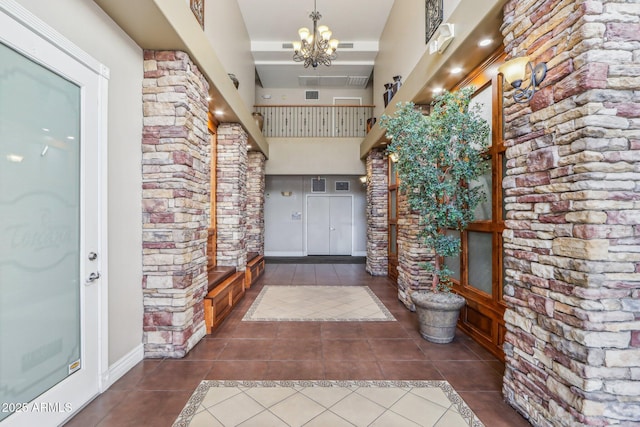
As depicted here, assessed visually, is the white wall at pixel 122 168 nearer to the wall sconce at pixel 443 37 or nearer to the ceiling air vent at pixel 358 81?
the wall sconce at pixel 443 37

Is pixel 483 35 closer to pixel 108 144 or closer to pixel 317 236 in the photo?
pixel 108 144

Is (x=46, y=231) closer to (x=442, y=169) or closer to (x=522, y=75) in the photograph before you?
(x=522, y=75)

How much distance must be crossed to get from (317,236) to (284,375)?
717cm

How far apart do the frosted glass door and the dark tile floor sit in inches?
20.7

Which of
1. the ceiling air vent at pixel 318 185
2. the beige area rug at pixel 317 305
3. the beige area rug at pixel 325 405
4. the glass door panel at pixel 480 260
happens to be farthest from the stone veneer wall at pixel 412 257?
the ceiling air vent at pixel 318 185

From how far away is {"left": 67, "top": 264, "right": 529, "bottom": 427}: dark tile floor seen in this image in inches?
82.9

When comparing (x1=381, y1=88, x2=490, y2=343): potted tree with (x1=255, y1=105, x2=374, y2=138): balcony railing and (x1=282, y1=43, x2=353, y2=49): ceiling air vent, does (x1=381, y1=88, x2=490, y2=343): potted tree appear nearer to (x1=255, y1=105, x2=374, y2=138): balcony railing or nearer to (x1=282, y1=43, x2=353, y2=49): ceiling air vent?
(x1=282, y1=43, x2=353, y2=49): ceiling air vent

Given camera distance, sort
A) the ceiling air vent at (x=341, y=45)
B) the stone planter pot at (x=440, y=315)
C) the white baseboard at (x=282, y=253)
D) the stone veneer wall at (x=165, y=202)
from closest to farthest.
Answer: the stone veneer wall at (x=165, y=202)
the stone planter pot at (x=440, y=315)
the ceiling air vent at (x=341, y=45)
the white baseboard at (x=282, y=253)

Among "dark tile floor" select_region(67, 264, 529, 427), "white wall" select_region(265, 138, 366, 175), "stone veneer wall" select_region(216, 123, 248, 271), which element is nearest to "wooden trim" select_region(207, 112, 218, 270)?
"stone veneer wall" select_region(216, 123, 248, 271)

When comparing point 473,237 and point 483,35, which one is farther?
point 473,237

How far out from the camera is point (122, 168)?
2584mm

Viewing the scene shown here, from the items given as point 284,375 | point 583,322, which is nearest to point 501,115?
point 583,322

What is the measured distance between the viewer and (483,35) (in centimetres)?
260

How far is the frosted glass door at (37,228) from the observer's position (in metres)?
1.58
